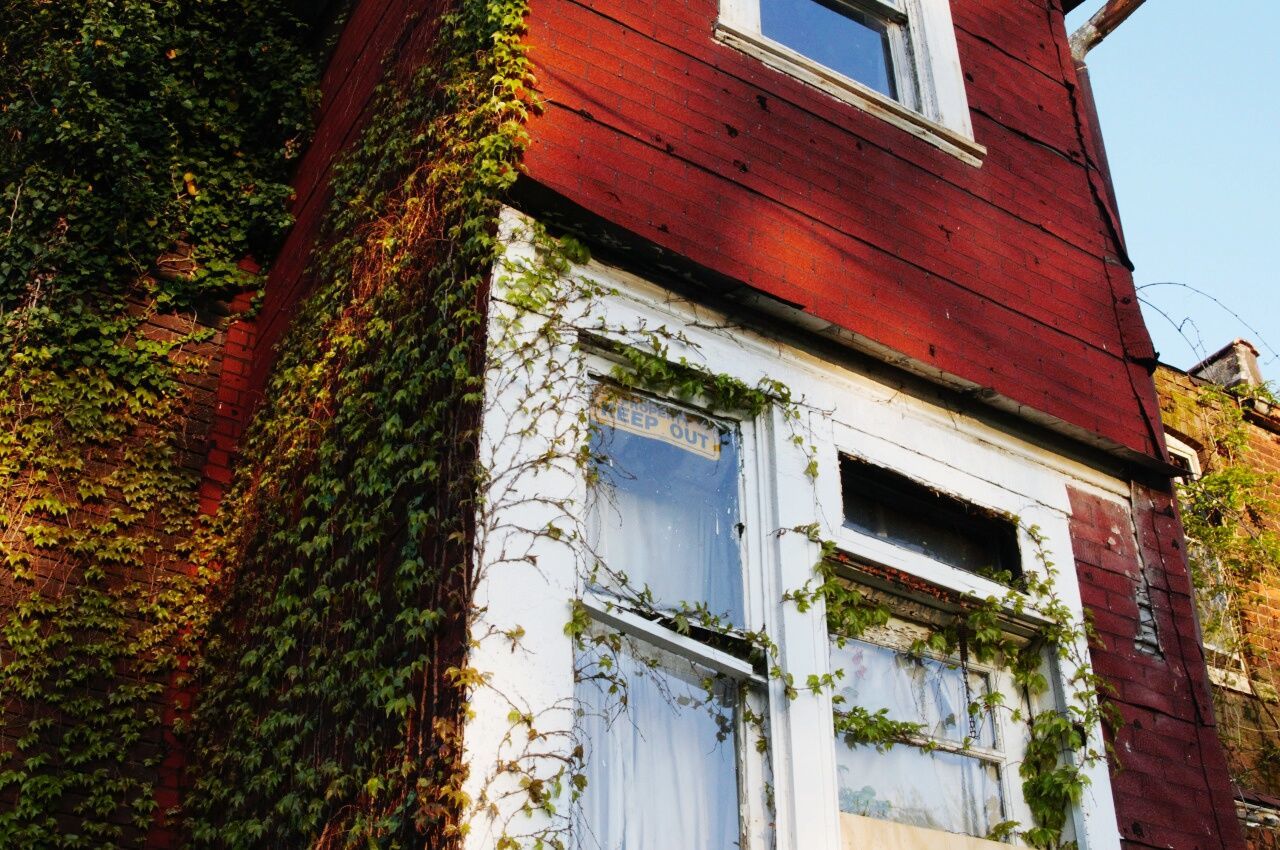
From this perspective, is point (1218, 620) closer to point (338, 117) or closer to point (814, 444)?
point (814, 444)

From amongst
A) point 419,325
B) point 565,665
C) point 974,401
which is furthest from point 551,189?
point 974,401

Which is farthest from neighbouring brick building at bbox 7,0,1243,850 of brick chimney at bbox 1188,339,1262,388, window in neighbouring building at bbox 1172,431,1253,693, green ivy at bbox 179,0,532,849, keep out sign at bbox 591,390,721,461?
brick chimney at bbox 1188,339,1262,388

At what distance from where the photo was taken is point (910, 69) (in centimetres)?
736

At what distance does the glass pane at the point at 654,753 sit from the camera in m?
4.45

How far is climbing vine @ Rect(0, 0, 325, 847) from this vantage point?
614 centimetres

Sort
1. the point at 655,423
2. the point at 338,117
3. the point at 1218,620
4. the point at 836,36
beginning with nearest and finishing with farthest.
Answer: the point at 655,423
the point at 836,36
the point at 338,117
the point at 1218,620

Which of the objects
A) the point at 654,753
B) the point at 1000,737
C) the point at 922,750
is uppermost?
the point at 1000,737

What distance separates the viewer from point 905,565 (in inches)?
218

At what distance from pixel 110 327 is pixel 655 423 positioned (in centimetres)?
337

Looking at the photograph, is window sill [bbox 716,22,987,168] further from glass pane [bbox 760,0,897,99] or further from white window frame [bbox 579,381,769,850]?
white window frame [bbox 579,381,769,850]

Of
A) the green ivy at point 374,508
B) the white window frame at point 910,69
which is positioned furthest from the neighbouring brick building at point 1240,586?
the green ivy at point 374,508

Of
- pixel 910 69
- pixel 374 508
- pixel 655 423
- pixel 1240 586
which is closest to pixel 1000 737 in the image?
pixel 655 423

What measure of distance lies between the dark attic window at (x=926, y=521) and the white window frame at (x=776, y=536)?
0.23ft

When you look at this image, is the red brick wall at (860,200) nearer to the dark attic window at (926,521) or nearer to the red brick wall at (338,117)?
the dark attic window at (926,521)
